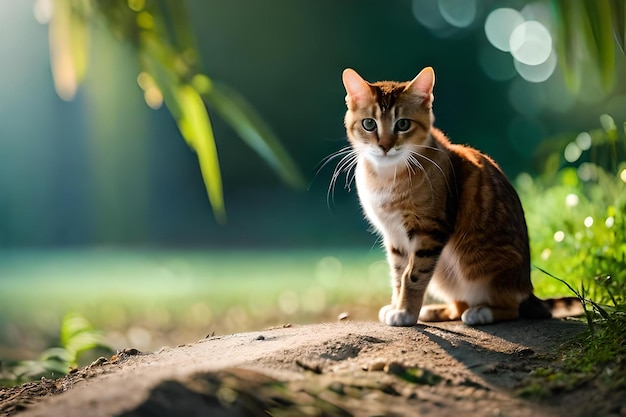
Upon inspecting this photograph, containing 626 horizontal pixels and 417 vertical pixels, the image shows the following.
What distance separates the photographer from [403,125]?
7.70 ft

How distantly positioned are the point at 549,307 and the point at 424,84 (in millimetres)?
860

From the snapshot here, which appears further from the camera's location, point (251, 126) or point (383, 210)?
point (383, 210)

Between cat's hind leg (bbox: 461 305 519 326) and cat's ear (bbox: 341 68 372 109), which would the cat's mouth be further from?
cat's hind leg (bbox: 461 305 519 326)

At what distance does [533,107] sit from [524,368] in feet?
20.2

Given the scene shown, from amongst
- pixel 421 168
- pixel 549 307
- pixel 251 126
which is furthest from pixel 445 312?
pixel 251 126

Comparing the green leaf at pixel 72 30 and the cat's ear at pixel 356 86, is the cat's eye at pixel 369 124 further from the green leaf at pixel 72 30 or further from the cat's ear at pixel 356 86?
the green leaf at pixel 72 30

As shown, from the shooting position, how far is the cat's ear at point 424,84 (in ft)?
7.67

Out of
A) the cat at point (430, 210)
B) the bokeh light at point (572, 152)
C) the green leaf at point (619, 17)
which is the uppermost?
the green leaf at point (619, 17)

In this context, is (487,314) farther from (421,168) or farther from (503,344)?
(421,168)

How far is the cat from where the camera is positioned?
2307 mm

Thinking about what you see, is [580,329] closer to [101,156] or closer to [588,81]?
[588,81]

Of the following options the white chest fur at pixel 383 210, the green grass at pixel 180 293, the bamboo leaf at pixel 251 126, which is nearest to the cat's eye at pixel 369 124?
the white chest fur at pixel 383 210

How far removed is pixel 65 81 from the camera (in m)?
2.29

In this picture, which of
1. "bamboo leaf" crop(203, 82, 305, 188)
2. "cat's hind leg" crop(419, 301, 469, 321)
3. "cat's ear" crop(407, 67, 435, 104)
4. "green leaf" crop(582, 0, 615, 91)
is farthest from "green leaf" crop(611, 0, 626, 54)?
"cat's hind leg" crop(419, 301, 469, 321)
